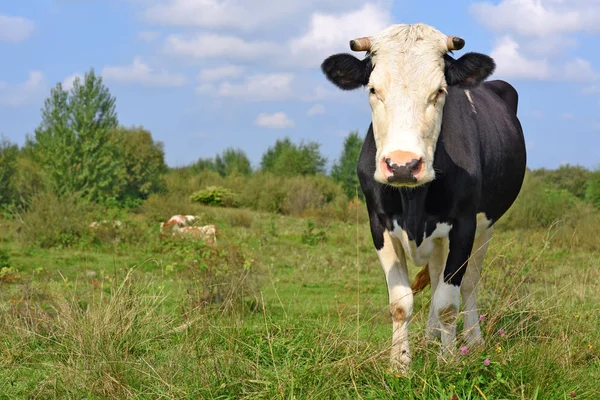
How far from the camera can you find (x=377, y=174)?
4.09 meters

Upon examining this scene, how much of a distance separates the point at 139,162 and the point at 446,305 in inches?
1230

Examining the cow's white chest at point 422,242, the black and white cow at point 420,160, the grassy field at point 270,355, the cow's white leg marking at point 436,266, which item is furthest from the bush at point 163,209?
the cow's white chest at point 422,242

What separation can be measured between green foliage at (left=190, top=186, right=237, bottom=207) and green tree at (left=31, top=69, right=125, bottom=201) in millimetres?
5752

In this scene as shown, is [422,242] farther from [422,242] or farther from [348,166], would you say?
[348,166]

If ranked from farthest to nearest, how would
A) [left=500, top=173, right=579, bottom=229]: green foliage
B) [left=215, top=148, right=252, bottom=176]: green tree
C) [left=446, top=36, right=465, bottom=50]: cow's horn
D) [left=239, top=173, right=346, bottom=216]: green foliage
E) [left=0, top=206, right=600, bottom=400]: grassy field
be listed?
[left=215, top=148, right=252, bottom=176]: green tree < [left=239, top=173, right=346, bottom=216]: green foliage < [left=500, top=173, right=579, bottom=229]: green foliage < [left=446, top=36, right=465, bottom=50]: cow's horn < [left=0, top=206, right=600, bottom=400]: grassy field

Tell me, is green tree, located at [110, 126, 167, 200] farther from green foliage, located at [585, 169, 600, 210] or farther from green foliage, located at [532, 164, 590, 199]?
green foliage, located at [532, 164, 590, 199]

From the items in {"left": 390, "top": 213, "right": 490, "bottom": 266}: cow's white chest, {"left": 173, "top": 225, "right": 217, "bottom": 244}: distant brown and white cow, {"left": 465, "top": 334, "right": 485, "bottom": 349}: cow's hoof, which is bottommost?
{"left": 465, "top": 334, "right": 485, "bottom": 349}: cow's hoof

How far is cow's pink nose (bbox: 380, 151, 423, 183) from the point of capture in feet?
13.0

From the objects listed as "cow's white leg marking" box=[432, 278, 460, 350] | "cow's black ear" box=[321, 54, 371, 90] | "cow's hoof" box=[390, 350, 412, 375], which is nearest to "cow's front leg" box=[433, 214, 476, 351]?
"cow's white leg marking" box=[432, 278, 460, 350]

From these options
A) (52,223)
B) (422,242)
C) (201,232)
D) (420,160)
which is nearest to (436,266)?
(422,242)

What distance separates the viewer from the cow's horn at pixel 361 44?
189 inches

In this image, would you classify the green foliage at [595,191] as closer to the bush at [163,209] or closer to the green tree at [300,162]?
the bush at [163,209]

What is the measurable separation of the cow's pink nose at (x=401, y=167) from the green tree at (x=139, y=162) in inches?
1146

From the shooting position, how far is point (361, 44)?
15.8 ft
